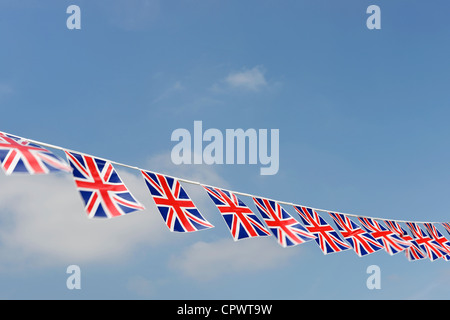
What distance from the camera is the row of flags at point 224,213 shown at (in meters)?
7.34

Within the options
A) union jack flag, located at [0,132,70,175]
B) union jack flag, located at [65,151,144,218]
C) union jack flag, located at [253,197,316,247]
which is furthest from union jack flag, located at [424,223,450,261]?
union jack flag, located at [0,132,70,175]

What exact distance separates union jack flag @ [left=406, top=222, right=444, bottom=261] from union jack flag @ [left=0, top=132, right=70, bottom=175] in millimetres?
11925

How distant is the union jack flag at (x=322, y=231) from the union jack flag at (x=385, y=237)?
1.61m

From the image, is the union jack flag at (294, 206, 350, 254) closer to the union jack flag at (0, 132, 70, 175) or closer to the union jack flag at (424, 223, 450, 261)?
the union jack flag at (424, 223, 450, 261)

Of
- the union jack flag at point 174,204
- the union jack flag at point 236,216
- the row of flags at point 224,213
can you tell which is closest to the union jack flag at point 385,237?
the row of flags at point 224,213

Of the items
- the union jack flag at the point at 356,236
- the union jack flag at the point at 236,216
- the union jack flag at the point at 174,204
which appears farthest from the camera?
the union jack flag at the point at 356,236

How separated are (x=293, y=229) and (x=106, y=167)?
471 cm

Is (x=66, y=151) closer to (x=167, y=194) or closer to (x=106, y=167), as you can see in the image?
(x=106, y=167)

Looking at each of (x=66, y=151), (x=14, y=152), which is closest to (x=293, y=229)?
(x=66, y=151)

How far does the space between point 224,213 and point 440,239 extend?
9769 millimetres

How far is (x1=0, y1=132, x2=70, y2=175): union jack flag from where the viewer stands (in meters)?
6.92

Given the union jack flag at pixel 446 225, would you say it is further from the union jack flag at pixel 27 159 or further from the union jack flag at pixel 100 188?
the union jack flag at pixel 27 159

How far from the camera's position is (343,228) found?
12688mm

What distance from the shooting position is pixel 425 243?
1532 centimetres
